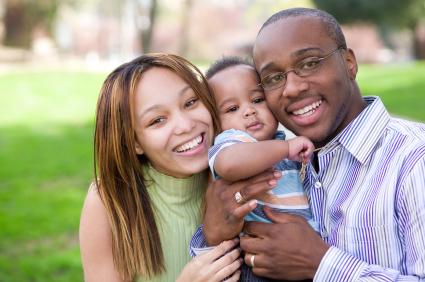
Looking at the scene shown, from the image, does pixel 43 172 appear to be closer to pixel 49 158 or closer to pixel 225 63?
pixel 49 158

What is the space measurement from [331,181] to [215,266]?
2.70 feet

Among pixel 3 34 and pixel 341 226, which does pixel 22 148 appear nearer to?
pixel 341 226

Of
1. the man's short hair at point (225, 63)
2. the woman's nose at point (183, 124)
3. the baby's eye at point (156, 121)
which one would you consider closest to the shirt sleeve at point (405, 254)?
the woman's nose at point (183, 124)

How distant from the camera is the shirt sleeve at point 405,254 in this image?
1902 mm

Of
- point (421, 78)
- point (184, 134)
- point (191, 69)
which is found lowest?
point (421, 78)

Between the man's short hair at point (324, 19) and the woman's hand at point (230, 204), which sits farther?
the man's short hair at point (324, 19)

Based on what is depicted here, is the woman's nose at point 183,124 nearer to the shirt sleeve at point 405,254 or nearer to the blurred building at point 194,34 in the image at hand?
the shirt sleeve at point 405,254

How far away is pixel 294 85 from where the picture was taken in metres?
2.40

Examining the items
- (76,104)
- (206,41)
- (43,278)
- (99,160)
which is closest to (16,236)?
(43,278)

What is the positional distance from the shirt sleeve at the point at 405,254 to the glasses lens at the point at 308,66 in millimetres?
783

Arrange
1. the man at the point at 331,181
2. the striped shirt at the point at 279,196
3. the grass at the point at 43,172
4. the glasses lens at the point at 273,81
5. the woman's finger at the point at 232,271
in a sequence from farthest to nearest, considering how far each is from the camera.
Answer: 1. the grass at the point at 43,172
2. the glasses lens at the point at 273,81
3. the striped shirt at the point at 279,196
4. the woman's finger at the point at 232,271
5. the man at the point at 331,181

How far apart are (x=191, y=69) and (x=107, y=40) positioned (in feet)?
157

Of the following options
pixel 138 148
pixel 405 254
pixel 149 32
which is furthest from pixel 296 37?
pixel 149 32

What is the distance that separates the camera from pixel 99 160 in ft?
8.54
